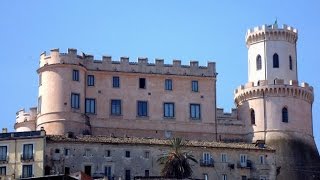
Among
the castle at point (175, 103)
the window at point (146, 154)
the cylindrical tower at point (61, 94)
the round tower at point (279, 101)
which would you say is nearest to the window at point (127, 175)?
the window at point (146, 154)

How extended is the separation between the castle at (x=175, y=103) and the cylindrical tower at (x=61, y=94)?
106 millimetres

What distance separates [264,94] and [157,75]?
39.8ft

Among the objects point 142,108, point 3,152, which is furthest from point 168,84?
point 3,152

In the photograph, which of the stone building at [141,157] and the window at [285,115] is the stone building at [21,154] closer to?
the stone building at [141,157]

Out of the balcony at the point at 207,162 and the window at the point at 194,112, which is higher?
the window at the point at 194,112

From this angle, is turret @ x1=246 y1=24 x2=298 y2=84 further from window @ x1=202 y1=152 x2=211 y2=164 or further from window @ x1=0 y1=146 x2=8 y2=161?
window @ x1=0 y1=146 x2=8 y2=161

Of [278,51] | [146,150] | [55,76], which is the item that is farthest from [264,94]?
[55,76]

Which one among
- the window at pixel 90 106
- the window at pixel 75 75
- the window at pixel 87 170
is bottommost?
the window at pixel 87 170

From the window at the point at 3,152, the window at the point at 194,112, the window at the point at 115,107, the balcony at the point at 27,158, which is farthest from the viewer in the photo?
the window at the point at 194,112

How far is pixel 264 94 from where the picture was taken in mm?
109938

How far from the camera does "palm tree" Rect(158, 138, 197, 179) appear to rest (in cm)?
9650

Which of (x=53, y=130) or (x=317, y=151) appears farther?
(x=317, y=151)

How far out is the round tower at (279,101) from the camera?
355 feet

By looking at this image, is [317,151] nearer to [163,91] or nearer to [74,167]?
[163,91]
